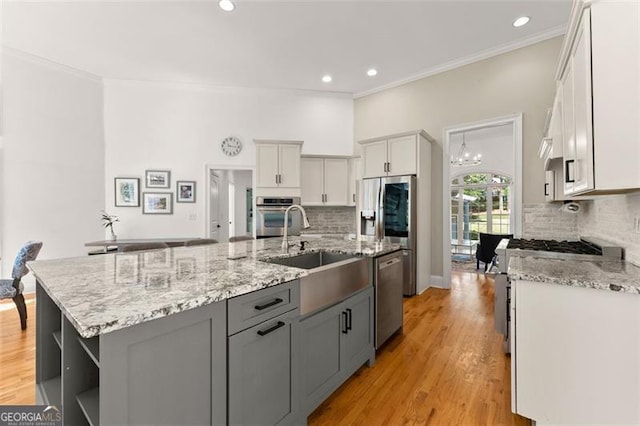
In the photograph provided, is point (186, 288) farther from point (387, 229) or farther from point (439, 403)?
point (387, 229)

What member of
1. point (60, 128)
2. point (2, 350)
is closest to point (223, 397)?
point (2, 350)

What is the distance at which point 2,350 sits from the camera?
98.7 inches

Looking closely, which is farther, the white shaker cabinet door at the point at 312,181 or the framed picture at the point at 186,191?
the white shaker cabinet door at the point at 312,181

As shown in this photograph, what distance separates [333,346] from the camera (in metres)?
1.78

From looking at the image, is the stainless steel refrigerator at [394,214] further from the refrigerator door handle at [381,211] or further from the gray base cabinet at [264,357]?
the gray base cabinet at [264,357]

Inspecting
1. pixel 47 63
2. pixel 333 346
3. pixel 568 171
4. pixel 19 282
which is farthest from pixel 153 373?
pixel 47 63

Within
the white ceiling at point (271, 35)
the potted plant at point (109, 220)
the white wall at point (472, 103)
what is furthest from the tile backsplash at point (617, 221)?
the potted plant at point (109, 220)

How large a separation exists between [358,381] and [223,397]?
4.03 feet

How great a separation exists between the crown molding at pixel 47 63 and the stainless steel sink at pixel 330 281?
508 centimetres

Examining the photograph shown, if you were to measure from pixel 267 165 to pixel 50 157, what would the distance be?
10.7ft

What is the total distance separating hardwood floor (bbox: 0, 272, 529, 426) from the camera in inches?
66.7

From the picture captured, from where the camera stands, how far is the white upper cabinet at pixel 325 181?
5195 mm

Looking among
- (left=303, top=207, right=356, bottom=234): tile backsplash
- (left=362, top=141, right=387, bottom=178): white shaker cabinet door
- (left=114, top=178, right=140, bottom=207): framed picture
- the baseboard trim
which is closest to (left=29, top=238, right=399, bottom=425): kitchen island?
(left=362, top=141, right=387, bottom=178): white shaker cabinet door

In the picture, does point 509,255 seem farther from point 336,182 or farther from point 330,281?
point 336,182
